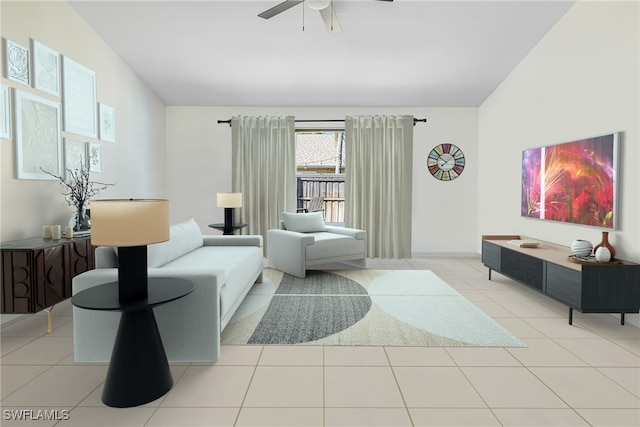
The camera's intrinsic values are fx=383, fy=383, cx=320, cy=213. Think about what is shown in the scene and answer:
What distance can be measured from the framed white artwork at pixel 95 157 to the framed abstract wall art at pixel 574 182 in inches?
195

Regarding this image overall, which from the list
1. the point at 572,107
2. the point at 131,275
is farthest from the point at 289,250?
the point at 572,107

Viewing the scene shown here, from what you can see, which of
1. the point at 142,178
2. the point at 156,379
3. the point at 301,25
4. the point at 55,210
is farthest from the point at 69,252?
the point at 301,25

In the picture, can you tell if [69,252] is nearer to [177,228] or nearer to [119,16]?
[177,228]

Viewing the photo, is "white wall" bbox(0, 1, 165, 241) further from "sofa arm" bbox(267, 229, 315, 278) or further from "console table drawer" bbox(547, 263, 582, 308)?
"console table drawer" bbox(547, 263, 582, 308)

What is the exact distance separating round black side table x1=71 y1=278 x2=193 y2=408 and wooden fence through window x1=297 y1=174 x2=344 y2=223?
462 cm

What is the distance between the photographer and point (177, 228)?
3688mm

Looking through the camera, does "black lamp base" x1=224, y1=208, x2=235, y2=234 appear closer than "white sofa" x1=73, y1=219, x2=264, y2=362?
No

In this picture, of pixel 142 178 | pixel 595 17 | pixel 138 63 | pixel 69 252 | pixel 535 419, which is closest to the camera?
pixel 535 419

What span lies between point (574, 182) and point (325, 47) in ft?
10.1

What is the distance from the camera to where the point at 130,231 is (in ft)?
6.23

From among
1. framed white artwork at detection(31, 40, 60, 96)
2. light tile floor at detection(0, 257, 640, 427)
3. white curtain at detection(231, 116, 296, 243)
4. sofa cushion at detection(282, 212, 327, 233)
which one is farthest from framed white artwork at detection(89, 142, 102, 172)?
sofa cushion at detection(282, 212, 327, 233)

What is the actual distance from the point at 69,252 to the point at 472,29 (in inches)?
179

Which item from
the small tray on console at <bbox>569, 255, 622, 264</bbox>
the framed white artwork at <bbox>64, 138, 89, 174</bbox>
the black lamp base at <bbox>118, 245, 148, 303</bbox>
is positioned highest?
the framed white artwork at <bbox>64, 138, 89, 174</bbox>

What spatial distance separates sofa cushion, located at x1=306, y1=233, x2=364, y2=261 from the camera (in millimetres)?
4781
